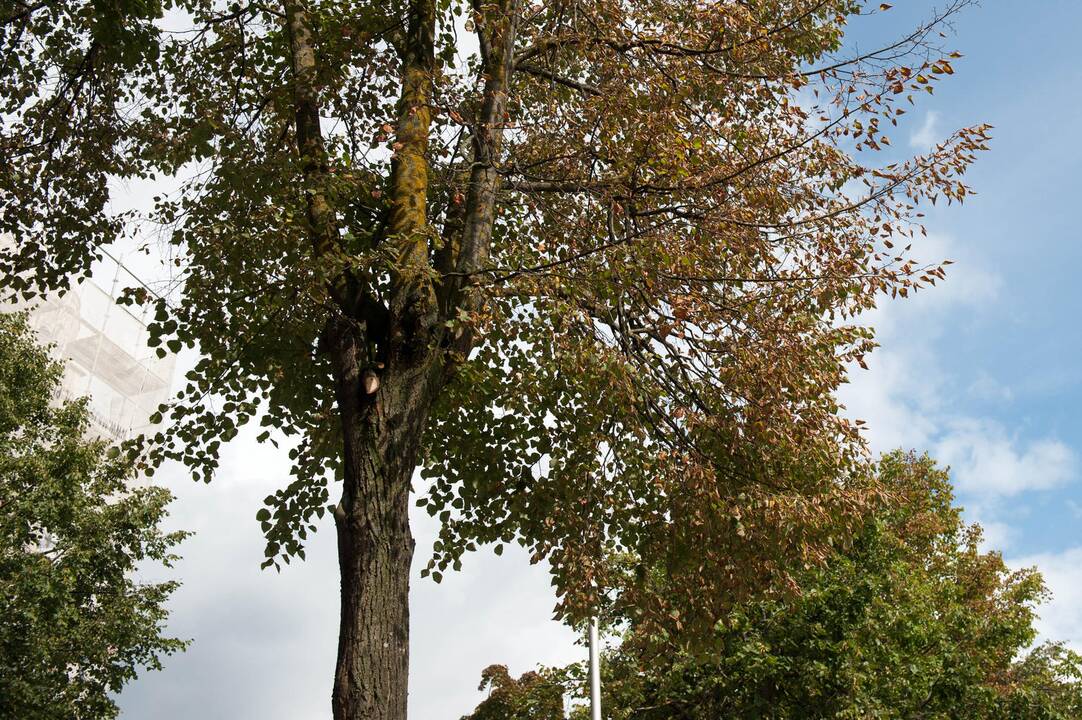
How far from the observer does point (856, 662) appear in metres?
19.5

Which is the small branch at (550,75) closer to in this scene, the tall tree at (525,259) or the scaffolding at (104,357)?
the tall tree at (525,259)

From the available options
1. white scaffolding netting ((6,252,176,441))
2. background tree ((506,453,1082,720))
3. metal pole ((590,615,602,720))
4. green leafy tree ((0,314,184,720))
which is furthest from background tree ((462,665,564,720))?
white scaffolding netting ((6,252,176,441))

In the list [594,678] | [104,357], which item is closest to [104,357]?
[104,357]

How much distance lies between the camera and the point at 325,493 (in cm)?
1214

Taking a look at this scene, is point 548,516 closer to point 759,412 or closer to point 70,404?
point 759,412

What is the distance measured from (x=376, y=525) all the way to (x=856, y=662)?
14.7 metres

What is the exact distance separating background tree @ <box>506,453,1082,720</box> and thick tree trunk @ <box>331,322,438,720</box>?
8.83m

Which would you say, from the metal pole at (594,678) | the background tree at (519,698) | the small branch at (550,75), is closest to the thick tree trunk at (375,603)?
the small branch at (550,75)

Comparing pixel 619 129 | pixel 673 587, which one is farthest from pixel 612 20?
pixel 673 587

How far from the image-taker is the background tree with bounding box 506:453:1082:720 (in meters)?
19.6

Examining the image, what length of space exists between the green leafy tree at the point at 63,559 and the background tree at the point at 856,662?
33.7 feet

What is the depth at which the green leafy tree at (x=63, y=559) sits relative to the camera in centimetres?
2189

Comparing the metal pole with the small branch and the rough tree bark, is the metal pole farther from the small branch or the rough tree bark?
the small branch

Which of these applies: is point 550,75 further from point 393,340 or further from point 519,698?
point 519,698
